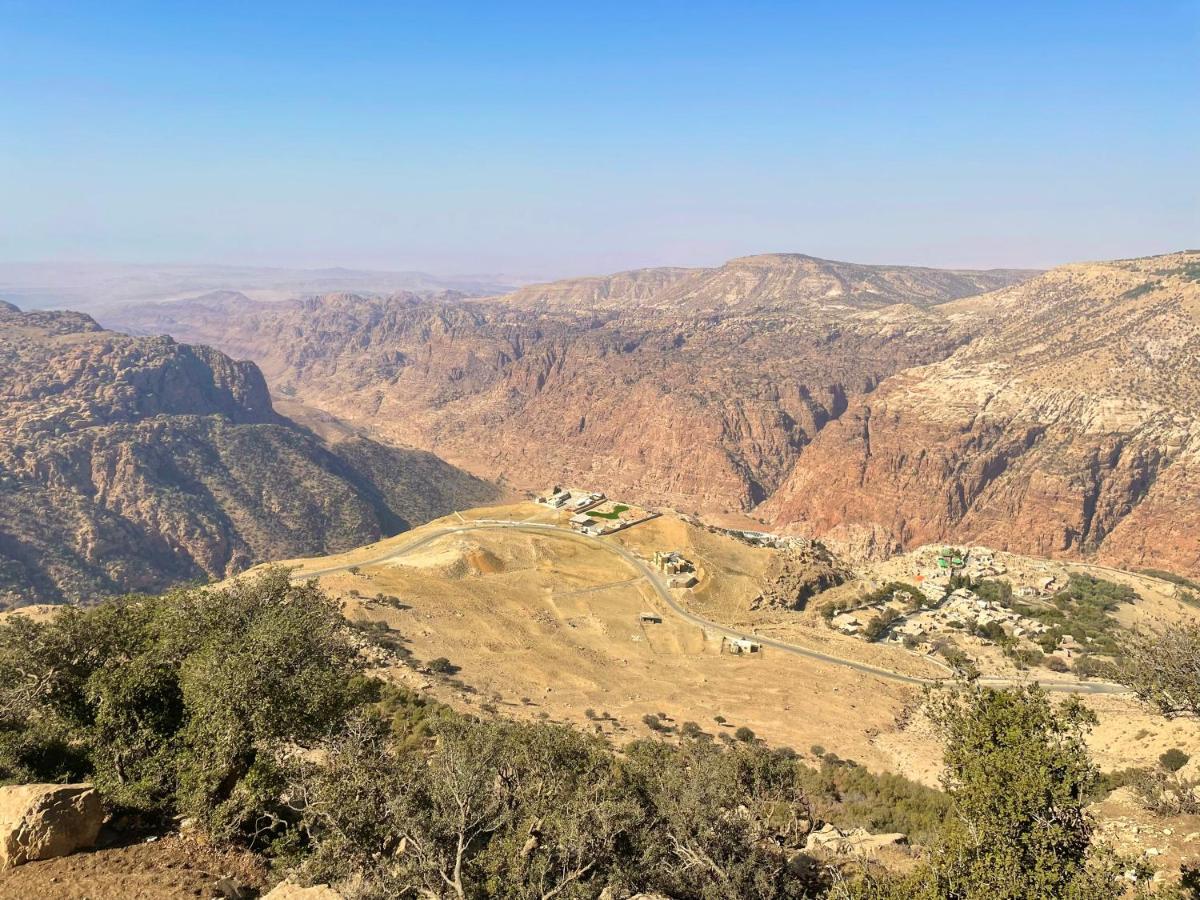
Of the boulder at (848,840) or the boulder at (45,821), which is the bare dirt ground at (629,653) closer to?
the boulder at (848,840)

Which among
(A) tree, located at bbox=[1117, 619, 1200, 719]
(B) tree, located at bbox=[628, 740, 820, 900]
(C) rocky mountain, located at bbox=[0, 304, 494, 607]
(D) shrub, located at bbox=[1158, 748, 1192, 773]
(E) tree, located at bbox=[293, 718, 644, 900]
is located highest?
(A) tree, located at bbox=[1117, 619, 1200, 719]

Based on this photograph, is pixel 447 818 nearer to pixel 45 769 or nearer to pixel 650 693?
pixel 45 769

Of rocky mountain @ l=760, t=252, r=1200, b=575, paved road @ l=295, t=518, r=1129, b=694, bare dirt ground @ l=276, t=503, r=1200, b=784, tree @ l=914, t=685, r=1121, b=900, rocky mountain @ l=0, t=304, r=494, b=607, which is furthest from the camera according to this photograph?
rocky mountain @ l=760, t=252, r=1200, b=575

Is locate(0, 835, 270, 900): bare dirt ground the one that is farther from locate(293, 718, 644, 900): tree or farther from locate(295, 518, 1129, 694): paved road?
locate(295, 518, 1129, 694): paved road

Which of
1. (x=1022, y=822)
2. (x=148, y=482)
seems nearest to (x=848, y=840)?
(x=1022, y=822)

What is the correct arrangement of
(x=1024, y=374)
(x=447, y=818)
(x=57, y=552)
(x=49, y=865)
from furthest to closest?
1. (x=1024, y=374)
2. (x=57, y=552)
3. (x=447, y=818)
4. (x=49, y=865)

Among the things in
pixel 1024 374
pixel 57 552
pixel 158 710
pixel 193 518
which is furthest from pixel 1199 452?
pixel 57 552

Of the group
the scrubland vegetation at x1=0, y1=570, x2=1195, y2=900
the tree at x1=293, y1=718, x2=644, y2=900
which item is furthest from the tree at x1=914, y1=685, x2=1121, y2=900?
the tree at x1=293, y1=718, x2=644, y2=900
